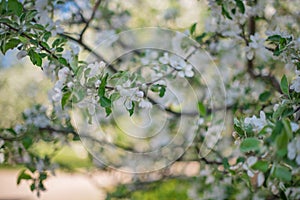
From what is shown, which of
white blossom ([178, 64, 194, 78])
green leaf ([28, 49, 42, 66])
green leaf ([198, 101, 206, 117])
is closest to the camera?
green leaf ([28, 49, 42, 66])

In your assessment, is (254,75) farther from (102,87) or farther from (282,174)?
(282,174)

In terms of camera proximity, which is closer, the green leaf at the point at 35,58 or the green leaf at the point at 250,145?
the green leaf at the point at 250,145

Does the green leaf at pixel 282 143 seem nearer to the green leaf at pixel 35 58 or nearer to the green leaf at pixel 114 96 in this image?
the green leaf at pixel 114 96

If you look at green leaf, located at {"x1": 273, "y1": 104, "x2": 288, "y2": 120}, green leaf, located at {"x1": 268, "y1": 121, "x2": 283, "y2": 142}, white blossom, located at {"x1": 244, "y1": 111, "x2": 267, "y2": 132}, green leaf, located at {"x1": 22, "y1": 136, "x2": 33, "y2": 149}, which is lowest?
green leaf, located at {"x1": 268, "y1": 121, "x2": 283, "y2": 142}

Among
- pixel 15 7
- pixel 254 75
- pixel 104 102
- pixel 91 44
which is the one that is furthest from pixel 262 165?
pixel 91 44

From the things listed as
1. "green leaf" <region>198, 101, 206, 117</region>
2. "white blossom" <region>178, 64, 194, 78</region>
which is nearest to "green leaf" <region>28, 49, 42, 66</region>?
"white blossom" <region>178, 64, 194, 78</region>

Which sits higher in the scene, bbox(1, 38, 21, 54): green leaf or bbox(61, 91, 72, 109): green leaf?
bbox(1, 38, 21, 54): green leaf

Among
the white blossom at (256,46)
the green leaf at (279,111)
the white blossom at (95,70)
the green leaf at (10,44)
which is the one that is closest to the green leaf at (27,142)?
the green leaf at (10,44)

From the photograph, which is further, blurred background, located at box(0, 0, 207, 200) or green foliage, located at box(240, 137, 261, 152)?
blurred background, located at box(0, 0, 207, 200)

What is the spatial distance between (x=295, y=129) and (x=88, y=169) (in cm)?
159

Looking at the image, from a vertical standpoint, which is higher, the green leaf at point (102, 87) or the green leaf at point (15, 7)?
the green leaf at point (15, 7)

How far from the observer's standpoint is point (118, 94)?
35.2 inches

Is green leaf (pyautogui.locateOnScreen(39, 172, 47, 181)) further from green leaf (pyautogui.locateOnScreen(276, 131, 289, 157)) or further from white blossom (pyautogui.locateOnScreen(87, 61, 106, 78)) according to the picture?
green leaf (pyautogui.locateOnScreen(276, 131, 289, 157))

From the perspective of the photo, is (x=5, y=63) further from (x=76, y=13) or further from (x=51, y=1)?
(x=51, y=1)
